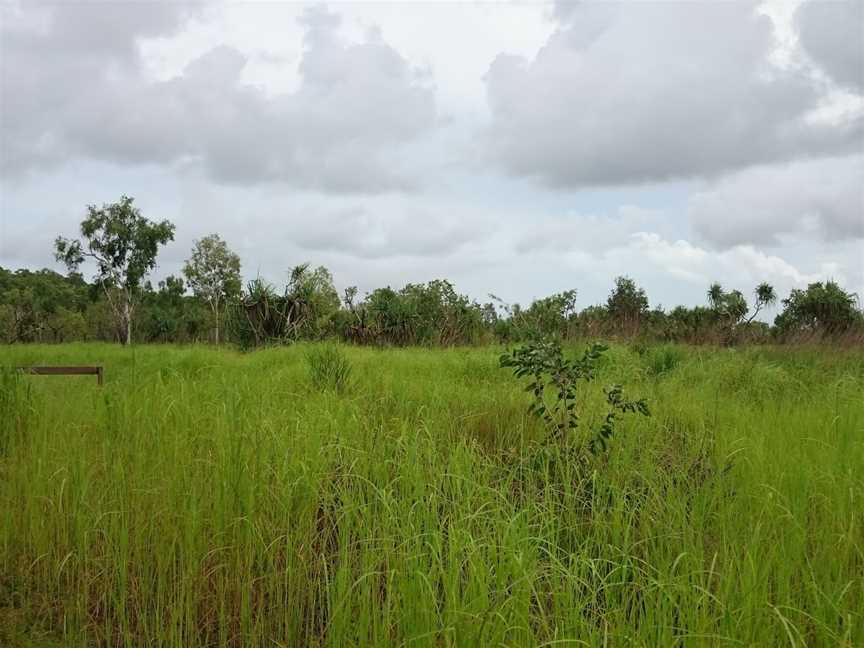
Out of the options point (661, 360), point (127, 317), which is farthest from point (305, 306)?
point (127, 317)

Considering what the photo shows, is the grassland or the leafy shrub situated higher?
the leafy shrub

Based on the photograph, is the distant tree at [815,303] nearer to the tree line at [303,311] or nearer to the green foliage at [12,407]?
the tree line at [303,311]

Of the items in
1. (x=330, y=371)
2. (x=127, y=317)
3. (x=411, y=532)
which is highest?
(x=127, y=317)

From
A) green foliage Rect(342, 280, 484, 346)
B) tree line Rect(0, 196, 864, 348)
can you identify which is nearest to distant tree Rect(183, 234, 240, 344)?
tree line Rect(0, 196, 864, 348)

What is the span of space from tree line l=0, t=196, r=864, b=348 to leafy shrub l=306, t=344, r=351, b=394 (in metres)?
2.16

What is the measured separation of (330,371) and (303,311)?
11.0 m

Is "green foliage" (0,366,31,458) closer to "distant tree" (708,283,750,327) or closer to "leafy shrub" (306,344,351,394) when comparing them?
"leafy shrub" (306,344,351,394)

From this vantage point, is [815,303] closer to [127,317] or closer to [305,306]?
[305,306]

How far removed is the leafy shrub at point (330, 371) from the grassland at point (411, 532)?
149cm

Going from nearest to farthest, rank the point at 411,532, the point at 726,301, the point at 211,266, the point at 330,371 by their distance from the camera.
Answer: the point at 411,532
the point at 330,371
the point at 726,301
the point at 211,266

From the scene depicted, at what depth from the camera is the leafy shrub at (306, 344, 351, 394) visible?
6.82m

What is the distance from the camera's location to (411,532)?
326 centimetres

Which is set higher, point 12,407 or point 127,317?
point 127,317

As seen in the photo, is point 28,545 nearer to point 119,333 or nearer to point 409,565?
point 409,565
